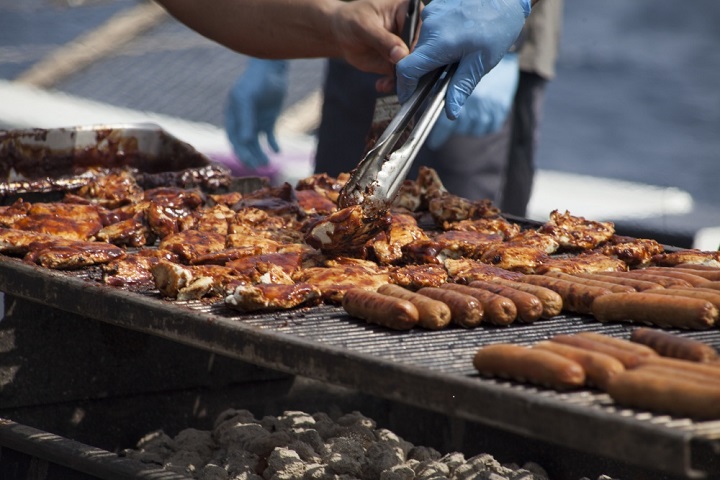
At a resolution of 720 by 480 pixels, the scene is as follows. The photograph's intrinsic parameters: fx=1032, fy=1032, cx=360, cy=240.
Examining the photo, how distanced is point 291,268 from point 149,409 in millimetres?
1479

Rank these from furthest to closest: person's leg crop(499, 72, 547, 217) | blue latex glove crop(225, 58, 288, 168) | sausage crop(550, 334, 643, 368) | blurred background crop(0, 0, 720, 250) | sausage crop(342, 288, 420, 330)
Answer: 1. blurred background crop(0, 0, 720, 250)
2. person's leg crop(499, 72, 547, 217)
3. blue latex glove crop(225, 58, 288, 168)
4. sausage crop(342, 288, 420, 330)
5. sausage crop(550, 334, 643, 368)

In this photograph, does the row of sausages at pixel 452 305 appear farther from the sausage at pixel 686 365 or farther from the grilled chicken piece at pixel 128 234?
the grilled chicken piece at pixel 128 234

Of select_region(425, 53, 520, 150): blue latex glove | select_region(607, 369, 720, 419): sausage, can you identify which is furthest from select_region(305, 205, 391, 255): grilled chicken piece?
select_region(425, 53, 520, 150): blue latex glove

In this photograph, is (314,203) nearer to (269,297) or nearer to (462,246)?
(462,246)

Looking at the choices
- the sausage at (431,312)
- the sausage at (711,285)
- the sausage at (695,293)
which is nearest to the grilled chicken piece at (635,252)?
the sausage at (711,285)

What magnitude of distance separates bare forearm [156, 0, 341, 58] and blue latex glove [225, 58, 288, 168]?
188 cm

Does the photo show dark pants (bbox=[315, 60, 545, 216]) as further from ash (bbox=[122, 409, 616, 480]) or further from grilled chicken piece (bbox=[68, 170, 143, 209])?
ash (bbox=[122, 409, 616, 480])

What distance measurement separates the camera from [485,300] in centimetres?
338

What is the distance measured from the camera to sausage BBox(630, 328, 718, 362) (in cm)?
278

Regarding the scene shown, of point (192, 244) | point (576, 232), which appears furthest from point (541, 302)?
point (192, 244)

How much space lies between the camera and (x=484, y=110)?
713 centimetres

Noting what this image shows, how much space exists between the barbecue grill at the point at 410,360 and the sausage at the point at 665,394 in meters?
0.02

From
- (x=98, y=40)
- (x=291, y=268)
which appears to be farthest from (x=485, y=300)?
(x=98, y=40)

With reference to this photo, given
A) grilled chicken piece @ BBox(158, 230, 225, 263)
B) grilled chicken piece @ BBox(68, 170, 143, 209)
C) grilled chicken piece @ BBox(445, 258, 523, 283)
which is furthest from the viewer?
grilled chicken piece @ BBox(68, 170, 143, 209)
